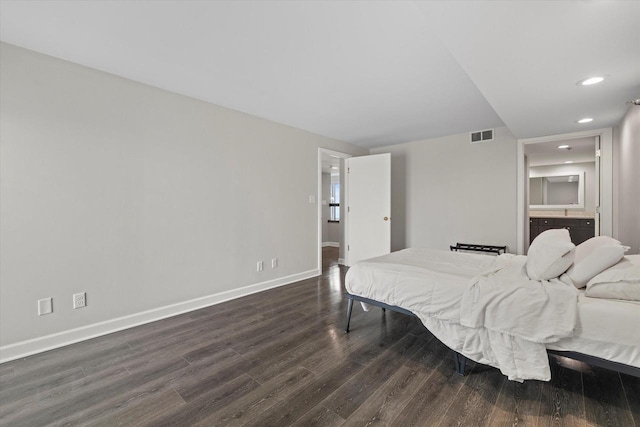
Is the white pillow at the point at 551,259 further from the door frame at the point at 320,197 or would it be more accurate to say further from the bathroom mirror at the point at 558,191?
the bathroom mirror at the point at 558,191

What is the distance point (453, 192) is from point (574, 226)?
333 cm

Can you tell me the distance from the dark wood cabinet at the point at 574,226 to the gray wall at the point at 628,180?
Result: 2.79 m

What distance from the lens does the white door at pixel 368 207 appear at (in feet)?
15.9

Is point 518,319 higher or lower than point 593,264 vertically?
lower

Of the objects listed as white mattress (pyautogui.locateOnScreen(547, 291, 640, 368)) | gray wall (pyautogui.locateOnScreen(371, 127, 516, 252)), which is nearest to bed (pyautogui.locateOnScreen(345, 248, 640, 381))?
white mattress (pyautogui.locateOnScreen(547, 291, 640, 368))

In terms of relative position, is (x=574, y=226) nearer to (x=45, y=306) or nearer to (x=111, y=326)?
(x=111, y=326)

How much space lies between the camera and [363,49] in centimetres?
215

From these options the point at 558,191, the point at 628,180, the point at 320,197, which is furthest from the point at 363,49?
the point at 558,191

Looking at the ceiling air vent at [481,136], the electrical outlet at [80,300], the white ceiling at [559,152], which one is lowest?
the electrical outlet at [80,300]

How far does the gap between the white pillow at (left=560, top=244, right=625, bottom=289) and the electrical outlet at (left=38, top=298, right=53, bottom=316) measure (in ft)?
13.0

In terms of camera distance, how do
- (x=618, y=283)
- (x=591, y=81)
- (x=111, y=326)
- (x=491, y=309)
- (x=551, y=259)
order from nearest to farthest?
(x=618, y=283) → (x=491, y=309) → (x=551, y=259) → (x=591, y=81) → (x=111, y=326)

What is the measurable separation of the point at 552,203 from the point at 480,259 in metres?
5.17

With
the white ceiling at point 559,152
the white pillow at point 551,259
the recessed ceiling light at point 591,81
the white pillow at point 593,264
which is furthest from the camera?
the white ceiling at point 559,152

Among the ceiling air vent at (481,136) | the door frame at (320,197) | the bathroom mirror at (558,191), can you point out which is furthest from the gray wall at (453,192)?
the bathroom mirror at (558,191)
